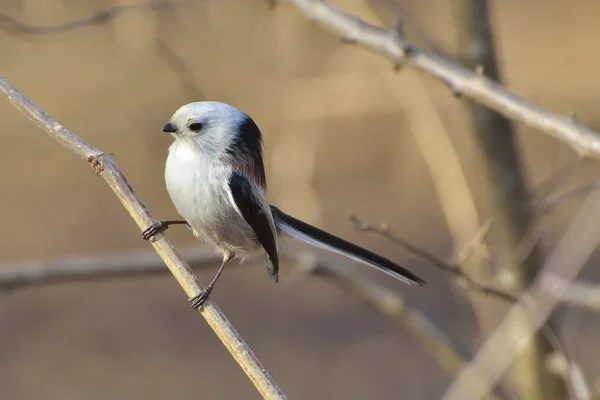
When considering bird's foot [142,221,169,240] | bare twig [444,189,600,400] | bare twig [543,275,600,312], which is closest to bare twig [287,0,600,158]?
bare twig [444,189,600,400]

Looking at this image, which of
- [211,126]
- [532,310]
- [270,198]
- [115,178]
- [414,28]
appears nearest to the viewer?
[115,178]

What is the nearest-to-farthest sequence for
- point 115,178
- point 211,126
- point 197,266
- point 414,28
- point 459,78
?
1. point 115,178
2. point 459,78
3. point 211,126
4. point 414,28
5. point 197,266

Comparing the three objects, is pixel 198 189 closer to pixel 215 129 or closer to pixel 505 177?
pixel 215 129

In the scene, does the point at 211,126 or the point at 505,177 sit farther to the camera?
the point at 505,177

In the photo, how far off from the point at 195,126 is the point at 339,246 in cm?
52

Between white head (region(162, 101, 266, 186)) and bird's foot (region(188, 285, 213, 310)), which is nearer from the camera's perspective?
bird's foot (region(188, 285, 213, 310))

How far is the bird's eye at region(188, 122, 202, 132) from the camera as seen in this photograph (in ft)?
7.09

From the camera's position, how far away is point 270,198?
18.0ft

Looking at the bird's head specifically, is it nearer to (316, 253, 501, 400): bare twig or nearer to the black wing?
the black wing

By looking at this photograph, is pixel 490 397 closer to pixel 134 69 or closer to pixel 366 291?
pixel 366 291

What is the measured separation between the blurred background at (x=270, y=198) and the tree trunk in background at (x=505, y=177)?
86 centimetres

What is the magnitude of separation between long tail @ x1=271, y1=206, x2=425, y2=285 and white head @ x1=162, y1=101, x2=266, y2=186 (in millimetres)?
309

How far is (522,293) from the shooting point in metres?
2.49

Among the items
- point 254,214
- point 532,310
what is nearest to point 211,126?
point 254,214
